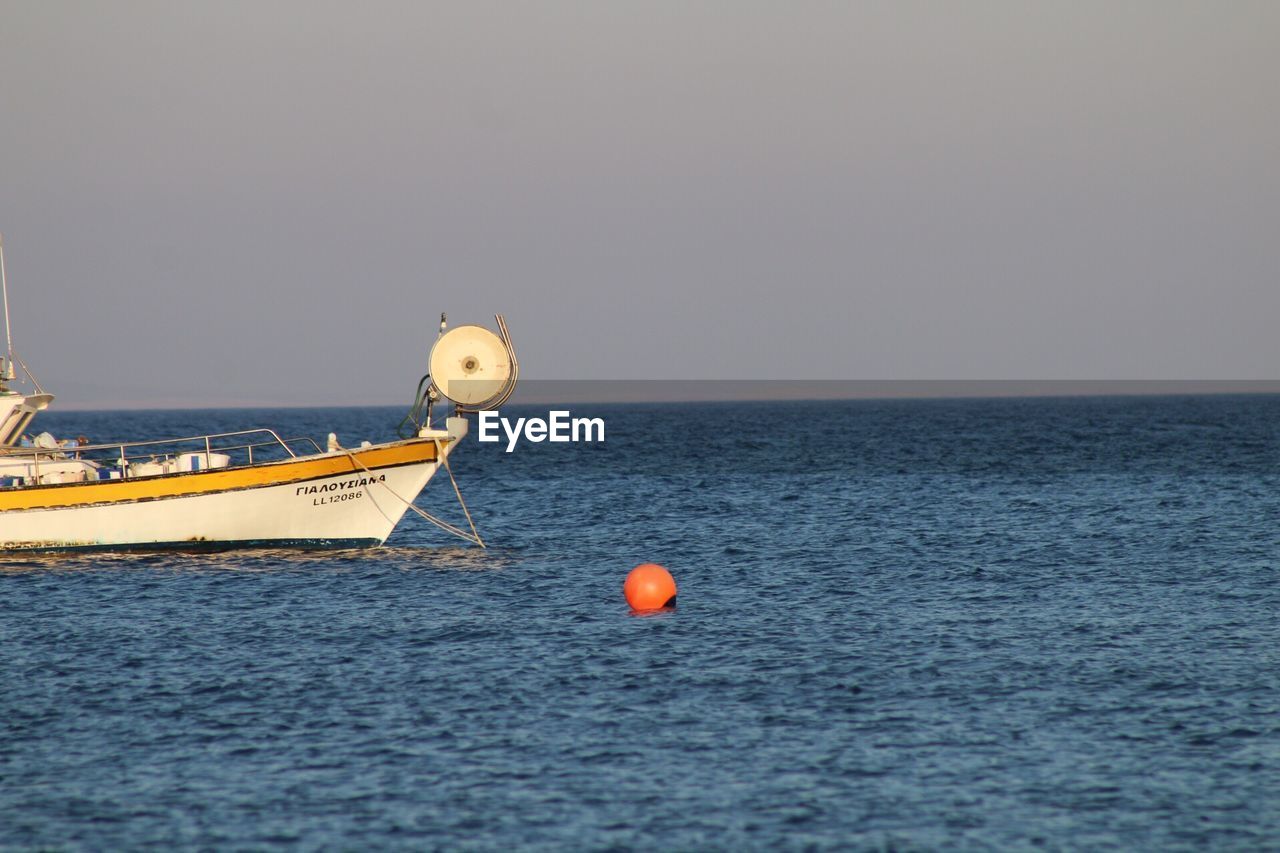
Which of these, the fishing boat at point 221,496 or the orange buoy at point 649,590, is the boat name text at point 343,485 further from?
the orange buoy at point 649,590

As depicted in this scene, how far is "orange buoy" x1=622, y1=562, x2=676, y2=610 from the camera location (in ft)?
99.2

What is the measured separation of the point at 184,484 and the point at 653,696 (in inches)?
796

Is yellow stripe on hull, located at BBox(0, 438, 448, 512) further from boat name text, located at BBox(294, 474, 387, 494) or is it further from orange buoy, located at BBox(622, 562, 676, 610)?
orange buoy, located at BBox(622, 562, 676, 610)

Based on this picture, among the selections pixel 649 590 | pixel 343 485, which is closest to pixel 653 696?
pixel 649 590

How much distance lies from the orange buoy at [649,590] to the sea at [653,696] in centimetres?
36

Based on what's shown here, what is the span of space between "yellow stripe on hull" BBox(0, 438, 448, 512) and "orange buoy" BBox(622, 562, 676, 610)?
9176 mm

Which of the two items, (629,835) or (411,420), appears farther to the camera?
(411,420)

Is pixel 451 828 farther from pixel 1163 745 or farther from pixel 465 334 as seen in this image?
pixel 465 334

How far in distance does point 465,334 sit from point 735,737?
18.1m

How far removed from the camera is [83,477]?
127 ft

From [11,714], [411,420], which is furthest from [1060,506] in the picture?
[11,714]

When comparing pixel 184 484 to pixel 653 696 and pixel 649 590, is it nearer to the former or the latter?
pixel 649 590

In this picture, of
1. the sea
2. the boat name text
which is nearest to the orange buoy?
the sea

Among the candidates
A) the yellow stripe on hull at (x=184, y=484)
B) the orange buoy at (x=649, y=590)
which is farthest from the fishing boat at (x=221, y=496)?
the orange buoy at (x=649, y=590)
